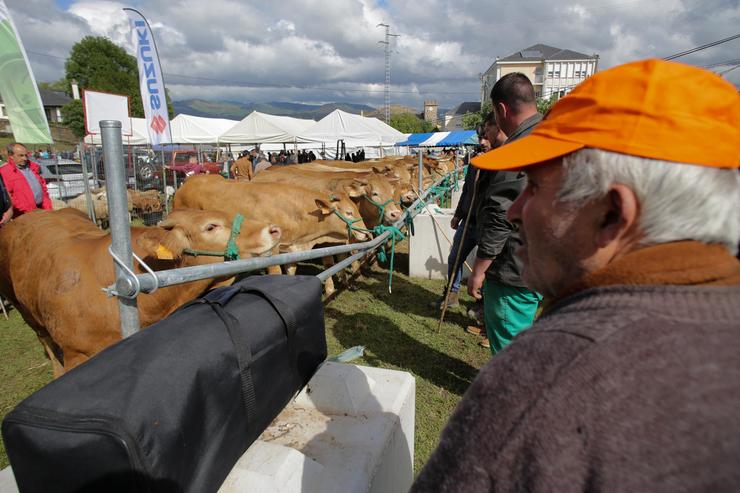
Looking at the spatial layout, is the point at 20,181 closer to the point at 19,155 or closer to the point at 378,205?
the point at 19,155

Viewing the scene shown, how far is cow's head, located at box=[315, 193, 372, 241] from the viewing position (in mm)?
7230

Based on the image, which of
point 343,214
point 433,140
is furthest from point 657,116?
point 433,140

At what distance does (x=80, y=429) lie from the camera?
101 centimetres

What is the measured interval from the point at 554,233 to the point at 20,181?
344 inches

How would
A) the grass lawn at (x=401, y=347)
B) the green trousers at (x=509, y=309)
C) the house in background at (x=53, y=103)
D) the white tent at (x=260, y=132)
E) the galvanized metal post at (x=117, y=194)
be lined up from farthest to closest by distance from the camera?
the house in background at (x=53, y=103) < the white tent at (x=260, y=132) < the grass lawn at (x=401, y=347) < the green trousers at (x=509, y=309) < the galvanized metal post at (x=117, y=194)

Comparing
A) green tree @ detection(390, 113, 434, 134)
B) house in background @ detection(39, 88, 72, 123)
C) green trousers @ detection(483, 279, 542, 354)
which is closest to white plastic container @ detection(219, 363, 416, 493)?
green trousers @ detection(483, 279, 542, 354)

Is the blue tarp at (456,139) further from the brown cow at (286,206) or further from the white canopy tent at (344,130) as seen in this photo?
the brown cow at (286,206)

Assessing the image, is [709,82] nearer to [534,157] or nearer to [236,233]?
[534,157]

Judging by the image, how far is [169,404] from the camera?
1153 mm

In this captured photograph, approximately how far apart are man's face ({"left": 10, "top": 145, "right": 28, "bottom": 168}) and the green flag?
0.33m

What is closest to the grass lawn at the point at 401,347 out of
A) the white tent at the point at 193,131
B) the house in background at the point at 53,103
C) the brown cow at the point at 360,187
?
the brown cow at the point at 360,187

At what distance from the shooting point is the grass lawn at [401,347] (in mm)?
4125

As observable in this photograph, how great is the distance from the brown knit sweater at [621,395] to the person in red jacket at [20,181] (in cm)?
849

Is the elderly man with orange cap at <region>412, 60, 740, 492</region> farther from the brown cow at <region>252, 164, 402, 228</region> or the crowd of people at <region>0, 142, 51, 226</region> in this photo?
the crowd of people at <region>0, 142, 51, 226</region>
